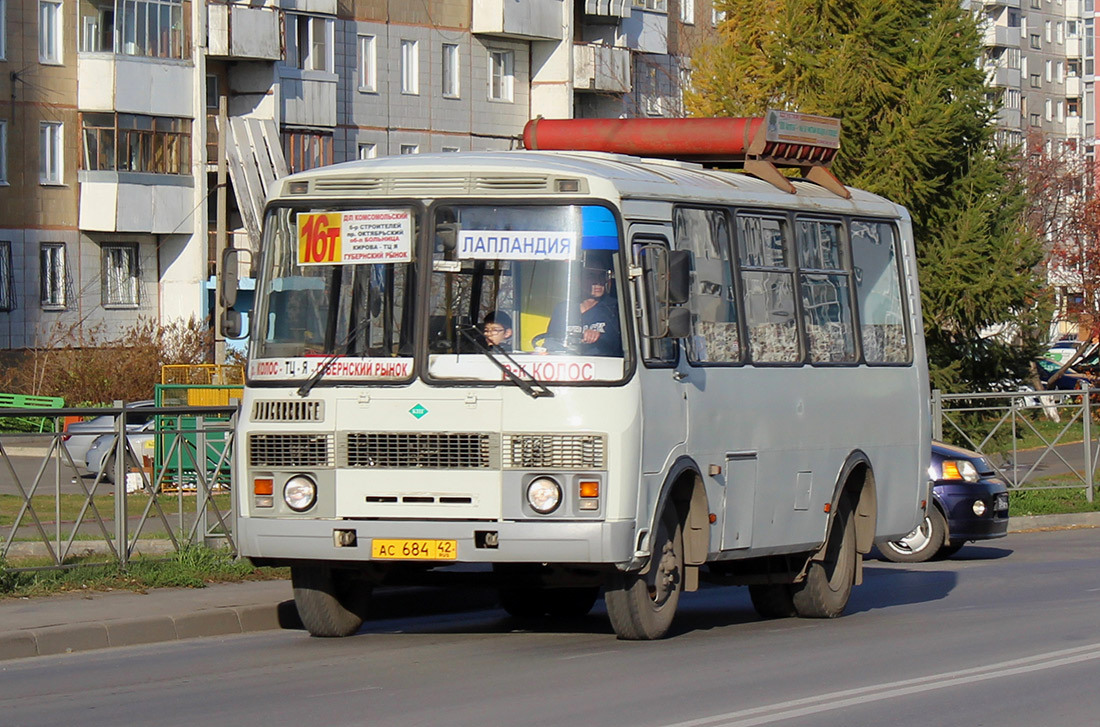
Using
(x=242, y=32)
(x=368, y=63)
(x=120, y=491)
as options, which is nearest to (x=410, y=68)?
(x=368, y=63)

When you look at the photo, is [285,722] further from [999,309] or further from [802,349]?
[999,309]

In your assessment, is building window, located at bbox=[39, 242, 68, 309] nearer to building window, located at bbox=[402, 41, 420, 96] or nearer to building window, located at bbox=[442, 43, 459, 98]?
building window, located at bbox=[402, 41, 420, 96]

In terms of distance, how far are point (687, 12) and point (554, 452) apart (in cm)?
5886

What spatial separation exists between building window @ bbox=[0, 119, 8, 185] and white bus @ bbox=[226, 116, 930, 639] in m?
38.1

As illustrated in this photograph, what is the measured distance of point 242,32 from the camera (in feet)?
169

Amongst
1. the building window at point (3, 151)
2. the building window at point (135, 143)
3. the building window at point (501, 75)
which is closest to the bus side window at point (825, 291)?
the building window at point (3, 151)

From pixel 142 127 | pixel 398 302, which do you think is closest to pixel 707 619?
pixel 398 302

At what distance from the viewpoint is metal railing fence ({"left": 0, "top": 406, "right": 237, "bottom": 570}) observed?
47.2 feet

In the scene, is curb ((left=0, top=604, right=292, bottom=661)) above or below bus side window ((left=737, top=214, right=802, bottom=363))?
below

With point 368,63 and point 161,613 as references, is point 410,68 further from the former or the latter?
point 161,613

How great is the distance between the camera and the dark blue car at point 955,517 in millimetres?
19859

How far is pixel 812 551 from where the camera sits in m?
13.7

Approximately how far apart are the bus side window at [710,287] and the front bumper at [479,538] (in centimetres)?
158

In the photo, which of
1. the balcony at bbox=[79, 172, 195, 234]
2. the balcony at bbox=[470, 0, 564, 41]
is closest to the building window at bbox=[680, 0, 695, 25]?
the balcony at bbox=[470, 0, 564, 41]
